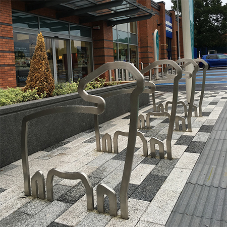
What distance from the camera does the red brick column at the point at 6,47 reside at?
9812mm

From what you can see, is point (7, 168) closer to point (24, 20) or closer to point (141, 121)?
point (141, 121)

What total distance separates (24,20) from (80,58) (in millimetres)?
4423

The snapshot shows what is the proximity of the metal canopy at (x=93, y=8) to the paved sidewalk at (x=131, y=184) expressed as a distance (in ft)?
26.0

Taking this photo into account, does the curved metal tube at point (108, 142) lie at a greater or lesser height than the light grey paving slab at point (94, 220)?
greater

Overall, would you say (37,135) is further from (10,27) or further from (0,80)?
(10,27)

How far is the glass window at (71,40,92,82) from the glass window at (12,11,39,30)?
2.98m

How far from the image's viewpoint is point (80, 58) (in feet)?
51.0

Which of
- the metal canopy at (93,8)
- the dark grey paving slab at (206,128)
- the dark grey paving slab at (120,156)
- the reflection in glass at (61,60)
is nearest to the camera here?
the dark grey paving slab at (120,156)

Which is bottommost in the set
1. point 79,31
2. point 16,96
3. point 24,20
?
point 16,96

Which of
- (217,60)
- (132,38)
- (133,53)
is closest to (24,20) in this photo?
(132,38)

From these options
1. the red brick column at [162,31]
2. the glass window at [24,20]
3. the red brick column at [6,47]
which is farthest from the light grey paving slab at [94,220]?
the red brick column at [162,31]

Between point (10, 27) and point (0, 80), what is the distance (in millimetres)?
1932

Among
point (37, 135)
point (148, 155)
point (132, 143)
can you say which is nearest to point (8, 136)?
point (37, 135)

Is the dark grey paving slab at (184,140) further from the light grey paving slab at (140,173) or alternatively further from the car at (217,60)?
the car at (217,60)
